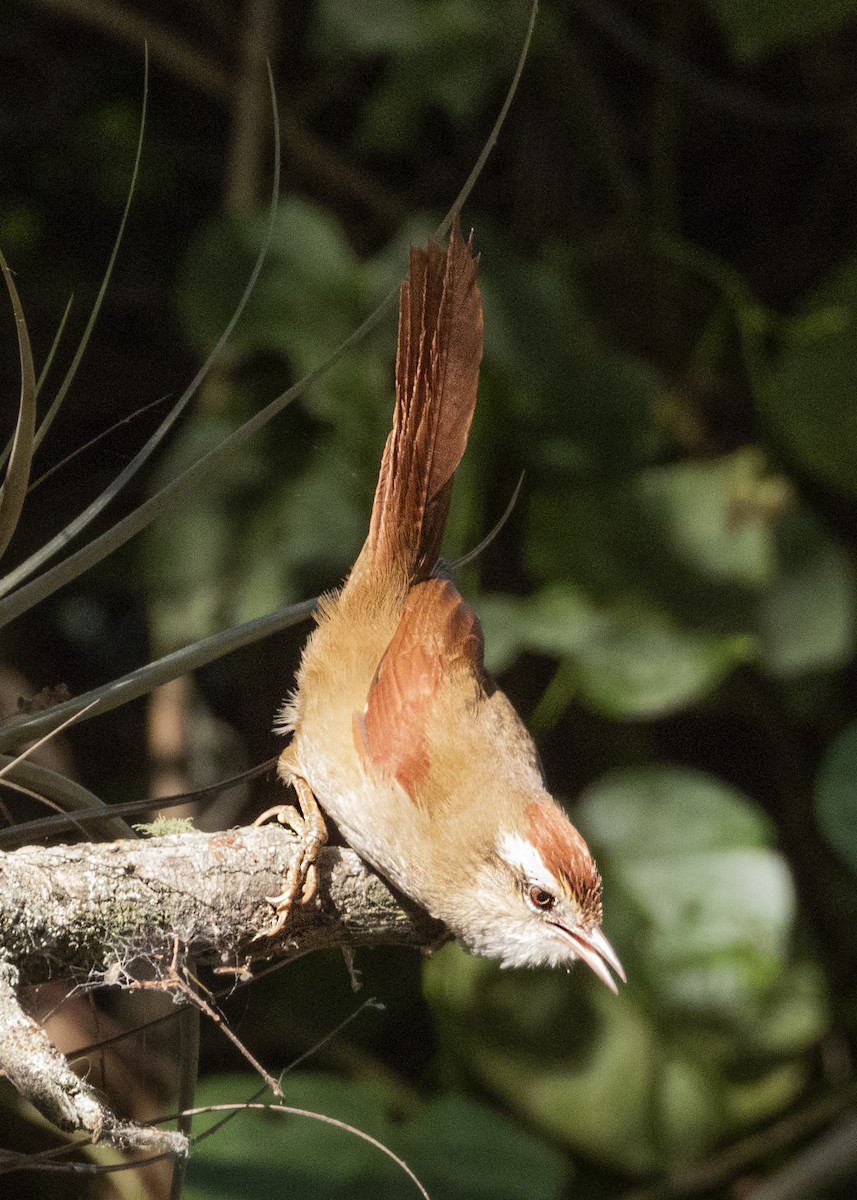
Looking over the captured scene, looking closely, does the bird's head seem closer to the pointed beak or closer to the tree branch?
the pointed beak

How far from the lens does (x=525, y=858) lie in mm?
1087

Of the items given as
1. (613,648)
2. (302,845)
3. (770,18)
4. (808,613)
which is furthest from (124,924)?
(770,18)

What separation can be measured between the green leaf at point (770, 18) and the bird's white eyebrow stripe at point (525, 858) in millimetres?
1430

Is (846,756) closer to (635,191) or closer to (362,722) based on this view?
(362,722)

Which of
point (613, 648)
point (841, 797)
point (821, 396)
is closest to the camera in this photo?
point (841, 797)

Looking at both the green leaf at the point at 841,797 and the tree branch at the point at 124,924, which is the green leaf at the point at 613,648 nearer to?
the green leaf at the point at 841,797

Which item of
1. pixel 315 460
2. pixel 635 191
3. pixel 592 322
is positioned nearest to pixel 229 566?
pixel 315 460

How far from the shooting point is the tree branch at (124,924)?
0.62 metres

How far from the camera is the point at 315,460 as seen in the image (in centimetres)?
185

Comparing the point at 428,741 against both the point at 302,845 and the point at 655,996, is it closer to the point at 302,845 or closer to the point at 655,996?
the point at 302,845

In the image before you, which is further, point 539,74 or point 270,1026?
point 539,74

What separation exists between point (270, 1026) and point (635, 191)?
5.55ft

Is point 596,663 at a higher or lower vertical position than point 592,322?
lower

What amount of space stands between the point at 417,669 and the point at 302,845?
0.75ft
